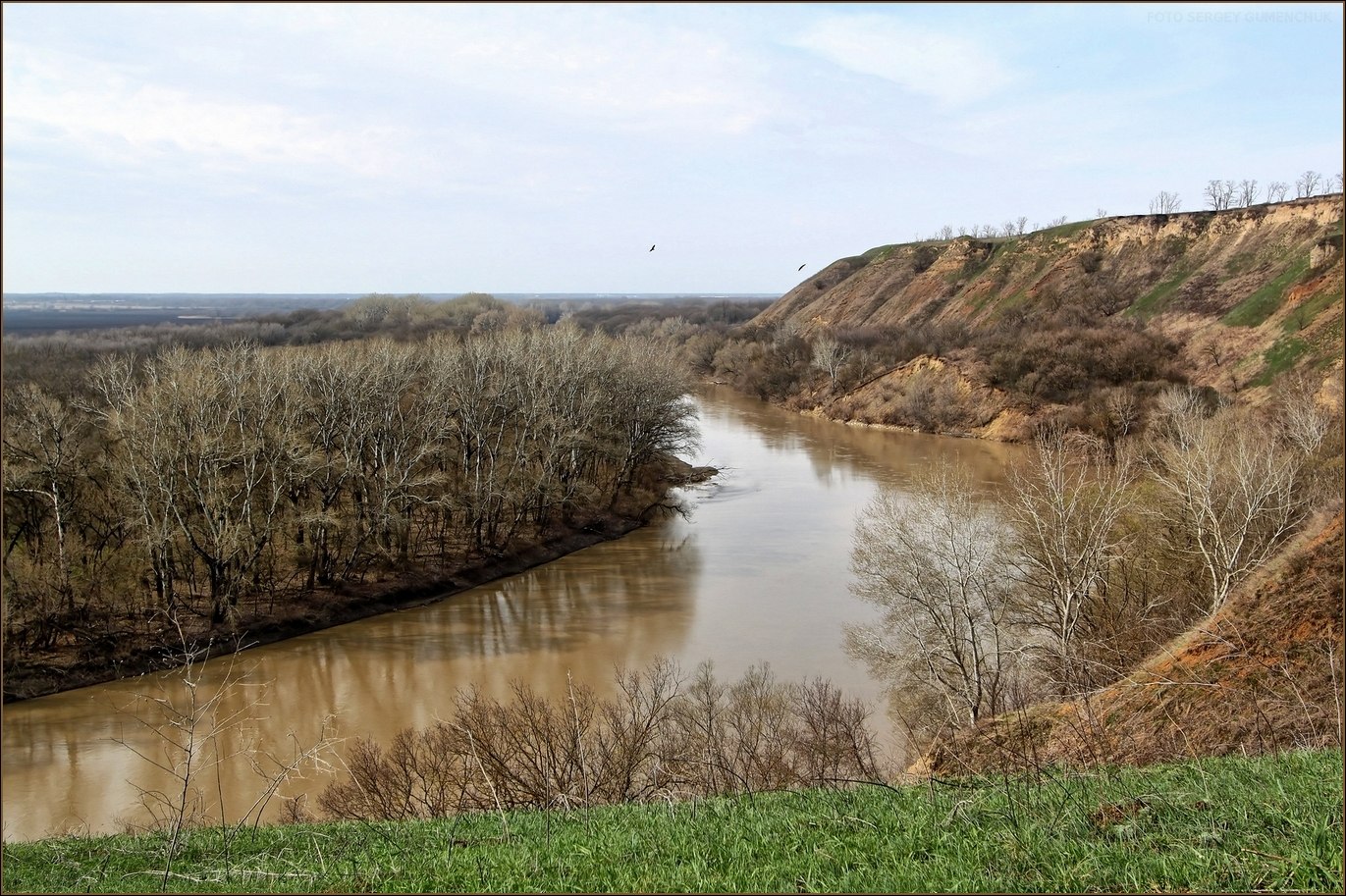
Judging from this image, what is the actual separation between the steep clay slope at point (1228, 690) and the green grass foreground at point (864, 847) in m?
2.58

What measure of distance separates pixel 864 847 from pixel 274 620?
1986cm

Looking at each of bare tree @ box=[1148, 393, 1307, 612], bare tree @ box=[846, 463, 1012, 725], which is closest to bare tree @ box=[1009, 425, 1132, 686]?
bare tree @ box=[846, 463, 1012, 725]

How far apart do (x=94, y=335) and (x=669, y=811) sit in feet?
98.6

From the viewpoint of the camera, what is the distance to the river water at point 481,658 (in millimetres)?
14641

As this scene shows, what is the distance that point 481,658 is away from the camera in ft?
65.5

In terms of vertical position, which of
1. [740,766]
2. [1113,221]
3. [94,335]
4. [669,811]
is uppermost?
[1113,221]

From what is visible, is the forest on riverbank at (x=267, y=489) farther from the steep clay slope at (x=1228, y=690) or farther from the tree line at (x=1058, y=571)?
the steep clay slope at (x=1228, y=690)

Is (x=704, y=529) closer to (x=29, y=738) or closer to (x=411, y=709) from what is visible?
(x=411, y=709)

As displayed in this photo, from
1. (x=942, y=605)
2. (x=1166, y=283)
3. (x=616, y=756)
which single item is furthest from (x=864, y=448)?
(x=616, y=756)

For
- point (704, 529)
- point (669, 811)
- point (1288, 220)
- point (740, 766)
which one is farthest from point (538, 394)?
point (1288, 220)

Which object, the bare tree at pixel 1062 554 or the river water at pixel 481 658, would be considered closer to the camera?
the bare tree at pixel 1062 554

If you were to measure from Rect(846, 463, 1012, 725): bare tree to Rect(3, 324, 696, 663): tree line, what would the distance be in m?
12.7

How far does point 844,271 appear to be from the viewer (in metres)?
105

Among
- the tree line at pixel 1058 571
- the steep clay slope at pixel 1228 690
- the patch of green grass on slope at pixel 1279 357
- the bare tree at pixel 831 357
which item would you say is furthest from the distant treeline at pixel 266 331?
the patch of green grass on slope at pixel 1279 357
